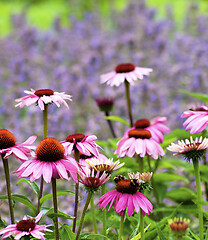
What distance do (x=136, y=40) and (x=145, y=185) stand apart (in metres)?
3.24

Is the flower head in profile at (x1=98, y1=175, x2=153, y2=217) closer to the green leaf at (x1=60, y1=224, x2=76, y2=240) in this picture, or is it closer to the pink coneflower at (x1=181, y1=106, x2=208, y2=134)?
the green leaf at (x1=60, y1=224, x2=76, y2=240)

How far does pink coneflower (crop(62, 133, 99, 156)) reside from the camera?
3.09 ft

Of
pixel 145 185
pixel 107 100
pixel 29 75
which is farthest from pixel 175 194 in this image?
pixel 29 75

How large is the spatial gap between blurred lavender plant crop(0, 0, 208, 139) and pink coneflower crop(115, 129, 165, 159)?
1605 millimetres

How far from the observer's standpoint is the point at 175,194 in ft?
5.23

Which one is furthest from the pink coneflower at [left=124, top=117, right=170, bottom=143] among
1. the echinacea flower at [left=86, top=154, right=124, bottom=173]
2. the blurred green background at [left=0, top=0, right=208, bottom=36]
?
the blurred green background at [left=0, top=0, right=208, bottom=36]

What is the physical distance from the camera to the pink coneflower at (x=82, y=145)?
940 millimetres

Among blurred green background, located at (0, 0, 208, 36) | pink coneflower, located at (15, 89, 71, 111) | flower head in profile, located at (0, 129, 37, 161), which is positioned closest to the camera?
flower head in profile, located at (0, 129, 37, 161)

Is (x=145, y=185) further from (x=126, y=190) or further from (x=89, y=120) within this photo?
(x=89, y=120)

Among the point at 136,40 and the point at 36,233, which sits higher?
the point at 136,40

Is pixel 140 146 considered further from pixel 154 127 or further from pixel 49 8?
pixel 49 8

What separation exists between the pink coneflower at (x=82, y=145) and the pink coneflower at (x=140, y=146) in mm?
162

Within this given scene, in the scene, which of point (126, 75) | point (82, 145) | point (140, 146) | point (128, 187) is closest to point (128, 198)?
point (128, 187)

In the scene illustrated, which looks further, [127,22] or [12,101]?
[127,22]
